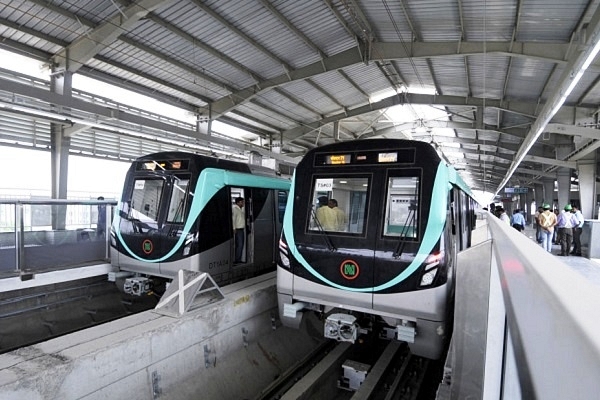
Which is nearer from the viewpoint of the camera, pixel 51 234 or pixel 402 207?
pixel 402 207

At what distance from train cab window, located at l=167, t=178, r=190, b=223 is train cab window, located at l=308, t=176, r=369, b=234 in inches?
95.8

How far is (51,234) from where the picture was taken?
9.08 meters

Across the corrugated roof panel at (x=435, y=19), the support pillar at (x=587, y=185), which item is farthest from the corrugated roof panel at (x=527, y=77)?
the support pillar at (x=587, y=185)

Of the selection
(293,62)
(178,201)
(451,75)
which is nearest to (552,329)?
(178,201)

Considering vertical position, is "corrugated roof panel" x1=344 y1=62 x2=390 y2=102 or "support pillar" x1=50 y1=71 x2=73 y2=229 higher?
"corrugated roof panel" x1=344 y1=62 x2=390 y2=102

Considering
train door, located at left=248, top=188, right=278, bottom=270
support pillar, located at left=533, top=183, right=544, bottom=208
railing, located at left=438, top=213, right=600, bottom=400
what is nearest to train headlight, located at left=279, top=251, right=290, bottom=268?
train door, located at left=248, top=188, right=278, bottom=270

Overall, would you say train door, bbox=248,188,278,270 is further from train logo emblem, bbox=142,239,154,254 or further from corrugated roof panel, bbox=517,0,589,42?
corrugated roof panel, bbox=517,0,589,42

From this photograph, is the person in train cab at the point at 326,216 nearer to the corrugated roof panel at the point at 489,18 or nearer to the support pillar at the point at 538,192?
the corrugated roof panel at the point at 489,18

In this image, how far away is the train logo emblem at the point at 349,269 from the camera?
4.92m

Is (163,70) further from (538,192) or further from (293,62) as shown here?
(538,192)

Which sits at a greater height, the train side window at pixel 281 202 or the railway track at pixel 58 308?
the train side window at pixel 281 202

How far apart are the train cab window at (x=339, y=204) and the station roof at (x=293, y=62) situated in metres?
4.87

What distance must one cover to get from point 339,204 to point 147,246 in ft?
11.6

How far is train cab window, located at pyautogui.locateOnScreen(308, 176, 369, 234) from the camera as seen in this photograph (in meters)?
5.18
